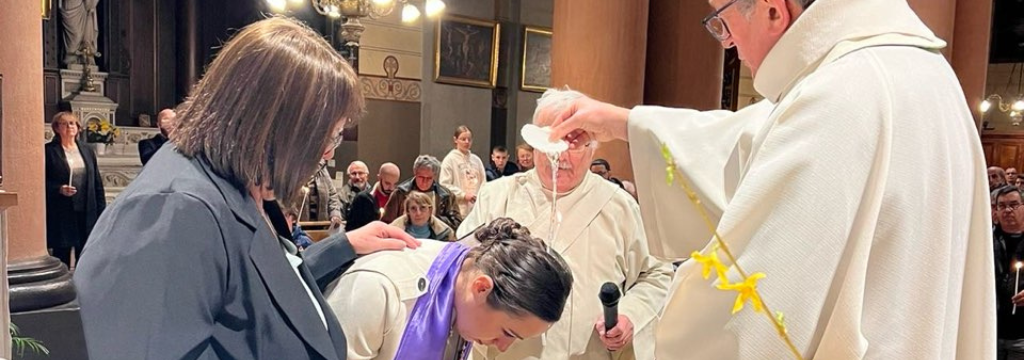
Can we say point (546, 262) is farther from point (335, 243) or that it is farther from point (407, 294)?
point (335, 243)

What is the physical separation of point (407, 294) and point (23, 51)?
2.51 m

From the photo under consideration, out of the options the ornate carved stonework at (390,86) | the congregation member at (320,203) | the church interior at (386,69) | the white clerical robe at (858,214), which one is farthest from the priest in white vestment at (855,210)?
the ornate carved stonework at (390,86)

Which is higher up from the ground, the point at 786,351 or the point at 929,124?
the point at 929,124

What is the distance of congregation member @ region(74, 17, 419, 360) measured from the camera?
3.57 ft

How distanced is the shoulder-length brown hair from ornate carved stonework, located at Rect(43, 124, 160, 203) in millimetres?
8750

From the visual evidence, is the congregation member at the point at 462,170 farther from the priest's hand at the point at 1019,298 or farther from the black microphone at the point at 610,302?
the black microphone at the point at 610,302

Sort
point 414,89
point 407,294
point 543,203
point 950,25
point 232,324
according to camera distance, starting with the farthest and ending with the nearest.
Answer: point 414,89 → point 950,25 → point 543,203 → point 407,294 → point 232,324

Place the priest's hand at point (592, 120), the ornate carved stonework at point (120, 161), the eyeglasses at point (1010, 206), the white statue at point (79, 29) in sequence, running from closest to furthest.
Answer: the priest's hand at point (592, 120) < the eyeglasses at point (1010, 206) < the ornate carved stonework at point (120, 161) < the white statue at point (79, 29)

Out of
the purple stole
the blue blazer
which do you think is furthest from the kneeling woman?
the blue blazer

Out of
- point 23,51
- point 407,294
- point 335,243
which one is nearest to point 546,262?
point 407,294

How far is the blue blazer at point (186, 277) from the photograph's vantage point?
3.56 feet

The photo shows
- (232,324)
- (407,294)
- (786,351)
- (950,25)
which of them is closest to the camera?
(786,351)

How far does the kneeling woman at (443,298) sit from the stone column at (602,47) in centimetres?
350

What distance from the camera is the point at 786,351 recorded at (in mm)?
1077
